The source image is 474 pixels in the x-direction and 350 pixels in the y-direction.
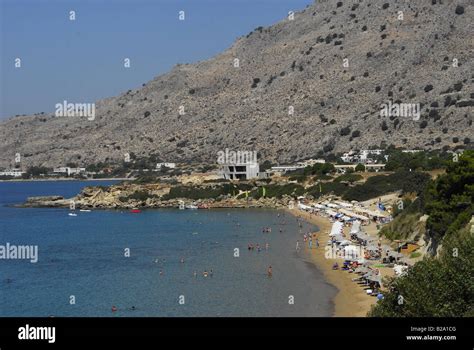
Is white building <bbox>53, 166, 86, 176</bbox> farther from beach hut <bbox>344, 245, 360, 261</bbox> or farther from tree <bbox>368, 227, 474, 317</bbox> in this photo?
tree <bbox>368, 227, 474, 317</bbox>

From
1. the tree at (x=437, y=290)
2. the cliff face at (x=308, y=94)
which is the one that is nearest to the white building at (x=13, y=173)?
the cliff face at (x=308, y=94)

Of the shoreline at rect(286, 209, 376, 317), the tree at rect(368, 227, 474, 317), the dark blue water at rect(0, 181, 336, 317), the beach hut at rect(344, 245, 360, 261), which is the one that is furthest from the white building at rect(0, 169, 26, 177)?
the tree at rect(368, 227, 474, 317)

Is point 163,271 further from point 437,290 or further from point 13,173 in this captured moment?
point 13,173

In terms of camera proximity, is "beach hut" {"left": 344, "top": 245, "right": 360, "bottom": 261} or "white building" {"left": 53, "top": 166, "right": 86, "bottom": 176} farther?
"white building" {"left": 53, "top": 166, "right": 86, "bottom": 176}

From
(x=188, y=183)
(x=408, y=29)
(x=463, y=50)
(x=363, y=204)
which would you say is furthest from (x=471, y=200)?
(x=408, y=29)

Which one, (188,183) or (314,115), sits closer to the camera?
(188,183)
